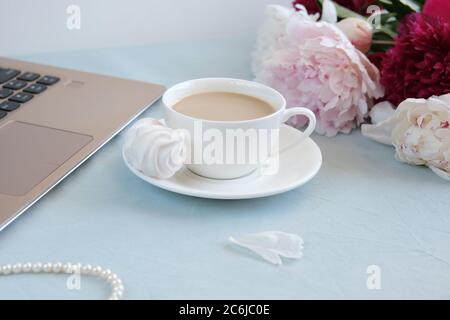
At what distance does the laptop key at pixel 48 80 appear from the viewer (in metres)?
0.77

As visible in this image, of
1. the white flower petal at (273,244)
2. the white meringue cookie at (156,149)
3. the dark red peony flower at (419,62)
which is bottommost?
the white flower petal at (273,244)

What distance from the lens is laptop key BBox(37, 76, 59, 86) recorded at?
77cm

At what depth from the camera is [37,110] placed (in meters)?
0.70

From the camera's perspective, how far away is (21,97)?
0.72 meters

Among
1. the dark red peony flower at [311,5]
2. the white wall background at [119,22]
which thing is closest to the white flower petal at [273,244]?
the dark red peony flower at [311,5]

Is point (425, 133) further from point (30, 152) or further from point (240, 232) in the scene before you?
point (30, 152)

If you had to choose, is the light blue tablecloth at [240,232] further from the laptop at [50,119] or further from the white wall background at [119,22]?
the white wall background at [119,22]

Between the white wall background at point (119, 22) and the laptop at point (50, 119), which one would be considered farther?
the white wall background at point (119, 22)

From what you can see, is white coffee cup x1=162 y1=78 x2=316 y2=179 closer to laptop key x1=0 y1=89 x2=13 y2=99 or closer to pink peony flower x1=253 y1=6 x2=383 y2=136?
pink peony flower x1=253 y1=6 x2=383 y2=136

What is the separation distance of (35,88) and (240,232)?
0.37m

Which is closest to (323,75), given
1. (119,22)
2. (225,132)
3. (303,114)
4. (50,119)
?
(303,114)

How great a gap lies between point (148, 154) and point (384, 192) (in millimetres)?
248

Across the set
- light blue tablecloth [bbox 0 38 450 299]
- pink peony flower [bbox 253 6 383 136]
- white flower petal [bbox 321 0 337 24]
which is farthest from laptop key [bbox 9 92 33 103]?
white flower petal [bbox 321 0 337 24]

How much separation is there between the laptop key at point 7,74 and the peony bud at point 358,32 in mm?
436
